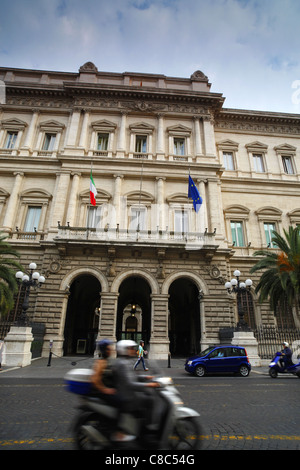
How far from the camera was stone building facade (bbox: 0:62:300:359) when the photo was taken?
18.3 metres

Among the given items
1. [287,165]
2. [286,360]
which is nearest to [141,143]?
[287,165]

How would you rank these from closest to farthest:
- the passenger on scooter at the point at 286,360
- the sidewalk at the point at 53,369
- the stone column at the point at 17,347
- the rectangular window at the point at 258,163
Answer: the sidewalk at the point at 53,369 → the passenger on scooter at the point at 286,360 → the stone column at the point at 17,347 → the rectangular window at the point at 258,163

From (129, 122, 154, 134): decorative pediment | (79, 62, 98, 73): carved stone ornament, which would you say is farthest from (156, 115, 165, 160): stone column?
(79, 62, 98, 73): carved stone ornament

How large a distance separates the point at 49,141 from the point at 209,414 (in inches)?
973

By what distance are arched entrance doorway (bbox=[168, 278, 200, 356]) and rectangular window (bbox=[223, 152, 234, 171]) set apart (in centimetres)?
1159

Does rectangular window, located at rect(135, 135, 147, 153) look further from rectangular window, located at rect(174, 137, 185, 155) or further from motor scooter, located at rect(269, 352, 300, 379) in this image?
motor scooter, located at rect(269, 352, 300, 379)

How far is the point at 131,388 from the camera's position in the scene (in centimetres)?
351

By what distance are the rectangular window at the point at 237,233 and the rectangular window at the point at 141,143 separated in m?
10.2

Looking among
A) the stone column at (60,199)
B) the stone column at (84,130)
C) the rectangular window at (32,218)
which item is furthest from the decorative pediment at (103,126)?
the rectangular window at (32,218)

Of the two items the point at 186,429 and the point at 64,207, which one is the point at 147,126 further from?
the point at 186,429

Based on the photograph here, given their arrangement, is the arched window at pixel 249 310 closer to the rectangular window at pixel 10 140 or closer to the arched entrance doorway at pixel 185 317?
the arched entrance doorway at pixel 185 317

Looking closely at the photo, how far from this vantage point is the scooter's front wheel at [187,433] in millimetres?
3574

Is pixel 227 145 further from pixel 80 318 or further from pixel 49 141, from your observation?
pixel 80 318

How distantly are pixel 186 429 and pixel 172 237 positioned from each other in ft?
51.8
